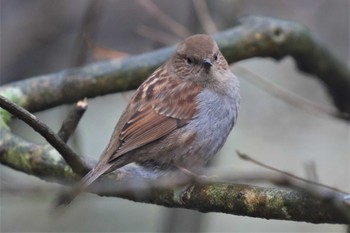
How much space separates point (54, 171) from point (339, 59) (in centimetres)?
258

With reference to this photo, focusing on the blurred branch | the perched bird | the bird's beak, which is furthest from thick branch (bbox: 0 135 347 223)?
the bird's beak

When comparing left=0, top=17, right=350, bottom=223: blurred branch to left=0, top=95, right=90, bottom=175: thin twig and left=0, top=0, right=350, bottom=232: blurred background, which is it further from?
left=0, top=0, right=350, bottom=232: blurred background

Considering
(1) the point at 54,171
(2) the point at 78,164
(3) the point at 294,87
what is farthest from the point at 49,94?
(3) the point at 294,87

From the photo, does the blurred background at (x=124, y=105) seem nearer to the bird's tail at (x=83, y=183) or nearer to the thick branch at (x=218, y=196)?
the thick branch at (x=218, y=196)

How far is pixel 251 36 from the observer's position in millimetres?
5203

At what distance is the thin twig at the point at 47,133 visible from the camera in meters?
3.16

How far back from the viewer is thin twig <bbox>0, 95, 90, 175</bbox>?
3162mm

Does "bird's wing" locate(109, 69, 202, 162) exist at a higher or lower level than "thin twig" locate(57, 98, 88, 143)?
higher

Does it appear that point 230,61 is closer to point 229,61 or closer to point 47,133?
point 229,61

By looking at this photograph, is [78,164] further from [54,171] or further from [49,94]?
[49,94]

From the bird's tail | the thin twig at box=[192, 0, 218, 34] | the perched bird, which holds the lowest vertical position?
the bird's tail

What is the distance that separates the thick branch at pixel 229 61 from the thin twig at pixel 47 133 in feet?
3.69

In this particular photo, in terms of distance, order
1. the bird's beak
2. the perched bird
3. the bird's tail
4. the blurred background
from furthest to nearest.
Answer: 1. the blurred background
2. the bird's beak
3. the perched bird
4. the bird's tail

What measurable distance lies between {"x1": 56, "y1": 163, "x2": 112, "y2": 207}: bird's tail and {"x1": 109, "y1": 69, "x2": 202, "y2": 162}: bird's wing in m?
0.38
